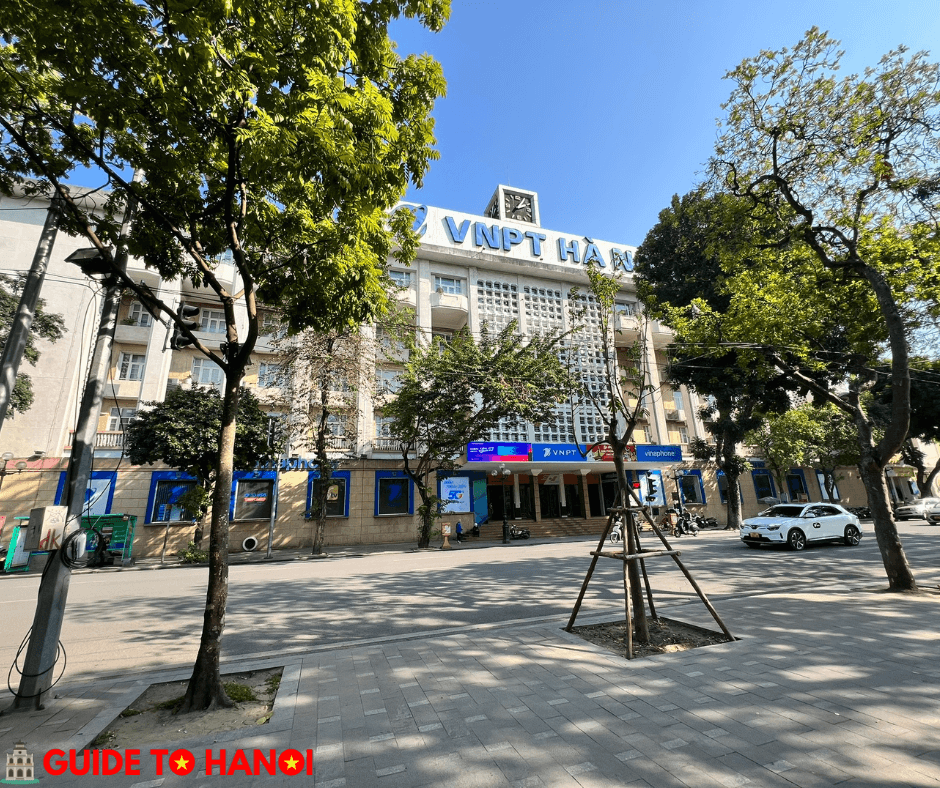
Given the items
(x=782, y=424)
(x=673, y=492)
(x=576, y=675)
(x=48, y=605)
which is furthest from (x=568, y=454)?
(x=48, y=605)

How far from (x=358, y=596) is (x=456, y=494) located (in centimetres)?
1593

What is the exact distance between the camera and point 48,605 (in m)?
4.38

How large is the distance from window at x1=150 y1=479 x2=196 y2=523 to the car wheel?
924 inches

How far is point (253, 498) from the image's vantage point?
21.5m

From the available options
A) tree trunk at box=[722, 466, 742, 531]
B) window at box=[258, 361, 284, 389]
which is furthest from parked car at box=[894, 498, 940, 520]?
window at box=[258, 361, 284, 389]

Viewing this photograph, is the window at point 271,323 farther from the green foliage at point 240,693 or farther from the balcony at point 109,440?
the balcony at point 109,440

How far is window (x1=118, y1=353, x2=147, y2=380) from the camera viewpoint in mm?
21422

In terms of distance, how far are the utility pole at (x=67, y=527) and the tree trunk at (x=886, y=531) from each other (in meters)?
11.3

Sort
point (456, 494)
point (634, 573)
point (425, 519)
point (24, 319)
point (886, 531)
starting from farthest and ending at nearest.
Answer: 1. point (456, 494)
2. point (425, 519)
3. point (886, 531)
4. point (634, 573)
5. point (24, 319)

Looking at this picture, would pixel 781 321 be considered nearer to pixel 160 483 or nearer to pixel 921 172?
pixel 921 172

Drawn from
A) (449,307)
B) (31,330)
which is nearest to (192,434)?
(31,330)

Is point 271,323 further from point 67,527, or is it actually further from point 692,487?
point 692,487

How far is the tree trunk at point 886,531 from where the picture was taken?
7551 mm

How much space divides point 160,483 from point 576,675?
72.1 feet
